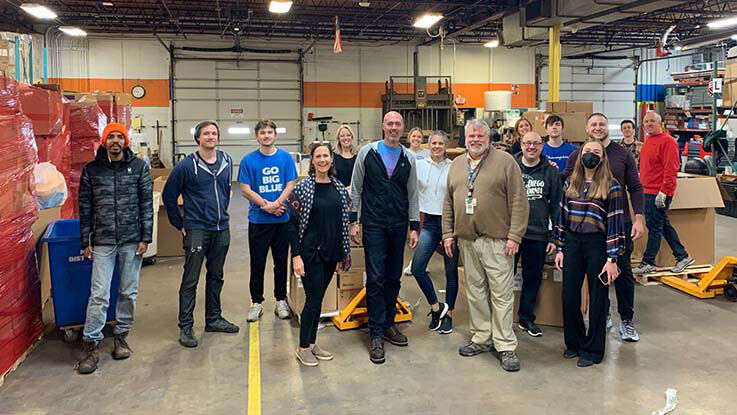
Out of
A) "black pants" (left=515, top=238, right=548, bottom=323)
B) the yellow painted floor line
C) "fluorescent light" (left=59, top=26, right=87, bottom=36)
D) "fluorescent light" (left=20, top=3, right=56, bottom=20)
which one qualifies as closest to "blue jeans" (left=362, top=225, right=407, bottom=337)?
the yellow painted floor line

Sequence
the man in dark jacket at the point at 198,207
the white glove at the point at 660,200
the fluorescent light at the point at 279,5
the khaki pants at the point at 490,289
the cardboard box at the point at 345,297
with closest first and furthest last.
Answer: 1. the khaki pants at the point at 490,289
2. the man in dark jacket at the point at 198,207
3. the cardboard box at the point at 345,297
4. the white glove at the point at 660,200
5. the fluorescent light at the point at 279,5

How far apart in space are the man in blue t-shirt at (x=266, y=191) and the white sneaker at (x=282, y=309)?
0.38 metres

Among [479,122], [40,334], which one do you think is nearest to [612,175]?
[479,122]

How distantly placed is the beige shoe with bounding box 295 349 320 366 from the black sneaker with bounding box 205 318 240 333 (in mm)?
859

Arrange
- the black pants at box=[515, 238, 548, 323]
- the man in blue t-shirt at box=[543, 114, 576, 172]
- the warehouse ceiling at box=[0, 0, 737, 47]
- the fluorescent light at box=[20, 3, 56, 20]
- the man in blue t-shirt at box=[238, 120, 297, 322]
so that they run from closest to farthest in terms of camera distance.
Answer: the black pants at box=[515, 238, 548, 323] < the man in blue t-shirt at box=[238, 120, 297, 322] < the man in blue t-shirt at box=[543, 114, 576, 172] < the fluorescent light at box=[20, 3, 56, 20] < the warehouse ceiling at box=[0, 0, 737, 47]

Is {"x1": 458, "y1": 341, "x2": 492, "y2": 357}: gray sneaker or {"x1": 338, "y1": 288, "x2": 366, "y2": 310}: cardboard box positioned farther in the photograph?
{"x1": 338, "y1": 288, "x2": 366, "y2": 310}: cardboard box

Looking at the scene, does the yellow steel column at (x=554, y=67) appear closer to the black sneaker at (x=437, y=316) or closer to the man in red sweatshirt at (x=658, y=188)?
the man in red sweatshirt at (x=658, y=188)

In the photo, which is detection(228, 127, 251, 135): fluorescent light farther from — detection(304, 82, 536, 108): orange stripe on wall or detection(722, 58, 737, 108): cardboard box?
detection(722, 58, 737, 108): cardboard box

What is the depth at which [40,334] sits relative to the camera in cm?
429

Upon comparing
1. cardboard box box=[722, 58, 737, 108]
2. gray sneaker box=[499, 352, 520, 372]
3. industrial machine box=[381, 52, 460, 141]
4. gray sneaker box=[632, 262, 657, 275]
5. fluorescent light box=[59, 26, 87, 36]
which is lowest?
gray sneaker box=[499, 352, 520, 372]

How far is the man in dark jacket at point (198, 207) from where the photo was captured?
4.13 meters

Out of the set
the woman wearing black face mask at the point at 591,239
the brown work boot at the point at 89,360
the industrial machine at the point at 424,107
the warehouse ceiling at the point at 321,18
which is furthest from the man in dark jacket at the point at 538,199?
the industrial machine at the point at 424,107

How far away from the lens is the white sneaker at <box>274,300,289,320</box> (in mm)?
4781

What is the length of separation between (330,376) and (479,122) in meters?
1.88
